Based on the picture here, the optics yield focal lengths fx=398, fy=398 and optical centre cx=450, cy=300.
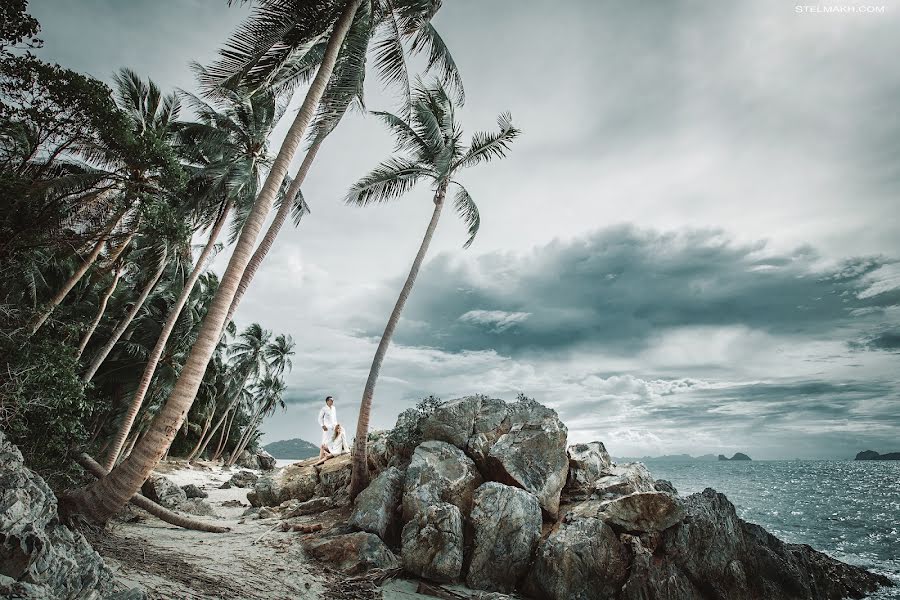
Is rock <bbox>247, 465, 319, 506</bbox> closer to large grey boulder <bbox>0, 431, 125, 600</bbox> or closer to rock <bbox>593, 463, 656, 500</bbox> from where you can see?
rock <bbox>593, 463, 656, 500</bbox>

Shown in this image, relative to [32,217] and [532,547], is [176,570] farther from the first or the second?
[32,217]

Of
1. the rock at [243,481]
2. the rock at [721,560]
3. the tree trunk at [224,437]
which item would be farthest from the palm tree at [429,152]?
the tree trunk at [224,437]

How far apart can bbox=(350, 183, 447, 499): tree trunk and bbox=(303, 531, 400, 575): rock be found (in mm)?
2495

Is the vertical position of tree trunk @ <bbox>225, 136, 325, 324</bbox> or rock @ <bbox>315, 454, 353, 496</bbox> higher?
tree trunk @ <bbox>225, 136, 325, 324</bbox>

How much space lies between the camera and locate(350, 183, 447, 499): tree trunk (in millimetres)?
10188

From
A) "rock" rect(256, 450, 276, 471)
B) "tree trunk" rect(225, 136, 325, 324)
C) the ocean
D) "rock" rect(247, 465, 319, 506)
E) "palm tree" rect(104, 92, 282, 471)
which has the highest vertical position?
"palm tree" rect(104, 92, 282, 471)

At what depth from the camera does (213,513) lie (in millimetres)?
11609

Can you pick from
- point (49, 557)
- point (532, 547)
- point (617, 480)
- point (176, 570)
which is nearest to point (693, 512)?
point (617, 480)

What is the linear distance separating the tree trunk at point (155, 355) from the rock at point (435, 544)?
8.91m

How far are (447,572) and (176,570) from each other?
13.9 ft

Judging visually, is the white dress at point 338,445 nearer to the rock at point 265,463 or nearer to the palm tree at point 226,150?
the palm tree at point 226,150

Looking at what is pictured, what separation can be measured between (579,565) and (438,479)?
315cm

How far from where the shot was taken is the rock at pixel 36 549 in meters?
2.90

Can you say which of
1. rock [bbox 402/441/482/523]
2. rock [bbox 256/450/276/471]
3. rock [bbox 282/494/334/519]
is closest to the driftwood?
rock [bbox 282/494/334/519]
